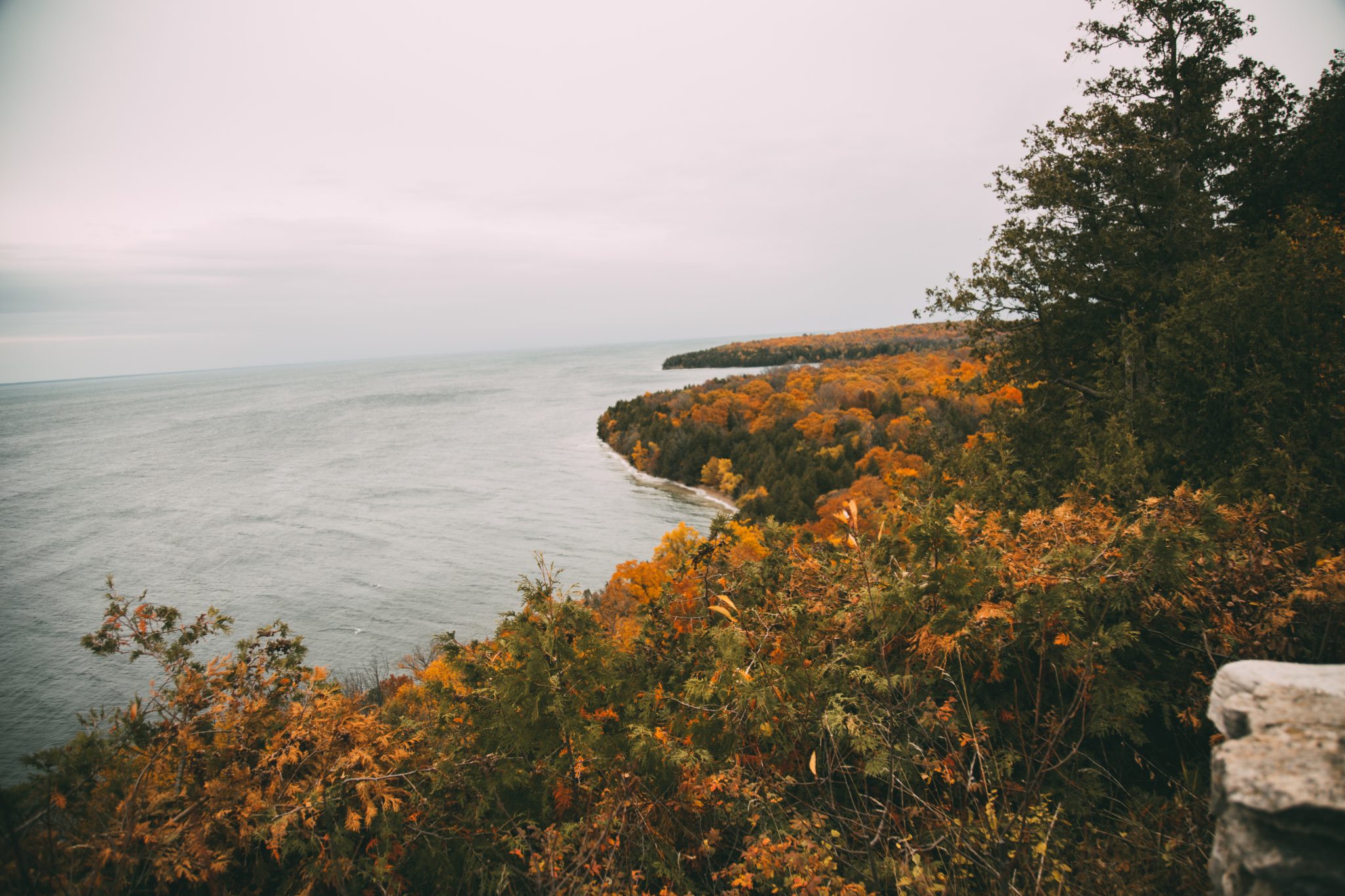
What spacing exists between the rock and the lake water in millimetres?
7343

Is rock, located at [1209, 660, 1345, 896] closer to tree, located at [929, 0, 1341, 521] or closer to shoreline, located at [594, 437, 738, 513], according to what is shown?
tree, located at [929, 0, 1341, 521]

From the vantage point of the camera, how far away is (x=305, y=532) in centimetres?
3189

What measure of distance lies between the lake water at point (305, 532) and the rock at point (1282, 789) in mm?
7343

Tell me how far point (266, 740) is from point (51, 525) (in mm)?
46062

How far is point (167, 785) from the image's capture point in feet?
11.5

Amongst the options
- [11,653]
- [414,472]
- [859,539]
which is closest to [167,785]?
[859,539]

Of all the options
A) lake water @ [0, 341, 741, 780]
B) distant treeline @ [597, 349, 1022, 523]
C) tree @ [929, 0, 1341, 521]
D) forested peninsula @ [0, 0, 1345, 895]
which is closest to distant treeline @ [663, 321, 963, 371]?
distant treeline @ [597, 349, 1022, 523]

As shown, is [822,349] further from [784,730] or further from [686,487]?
[784,730]

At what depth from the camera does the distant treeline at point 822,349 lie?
10388cm

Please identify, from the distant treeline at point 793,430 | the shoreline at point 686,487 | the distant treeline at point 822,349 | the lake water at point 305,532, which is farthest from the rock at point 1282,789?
the distant treeline at point 822,349

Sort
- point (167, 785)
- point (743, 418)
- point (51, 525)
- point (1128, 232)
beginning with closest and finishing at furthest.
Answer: point (167, 785) < point (1128, 232) < point (51, 525) < point (743, 418)

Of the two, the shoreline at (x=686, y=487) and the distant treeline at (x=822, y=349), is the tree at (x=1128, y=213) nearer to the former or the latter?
the shoreline at (x=686, y=487)

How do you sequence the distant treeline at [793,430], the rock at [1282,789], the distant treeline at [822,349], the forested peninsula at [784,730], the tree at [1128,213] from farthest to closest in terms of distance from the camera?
1. the distant treeline at [822,349]
2. the distant treeline at [793,430]
3. the tree at [1128,213]
4. the forested peninsula at [784,730]
5. the rock at [1282,789]

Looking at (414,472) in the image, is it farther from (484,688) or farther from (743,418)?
(484,688)
